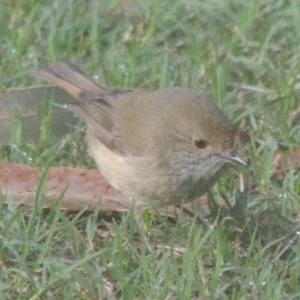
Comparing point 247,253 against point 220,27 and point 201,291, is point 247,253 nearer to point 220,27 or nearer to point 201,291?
point 201,291

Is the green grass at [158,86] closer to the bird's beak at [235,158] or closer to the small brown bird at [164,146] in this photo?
the small brown bird at [164,146]

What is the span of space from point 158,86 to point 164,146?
54.7 inches

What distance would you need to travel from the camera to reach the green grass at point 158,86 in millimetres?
4660

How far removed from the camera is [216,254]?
4820mm

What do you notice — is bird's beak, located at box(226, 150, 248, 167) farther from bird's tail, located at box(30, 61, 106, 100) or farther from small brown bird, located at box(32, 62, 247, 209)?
bird's tail, located at box(30, 61, 106, 100)

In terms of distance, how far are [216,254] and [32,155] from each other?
144cm

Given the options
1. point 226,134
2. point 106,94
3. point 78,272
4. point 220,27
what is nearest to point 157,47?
point 220,27

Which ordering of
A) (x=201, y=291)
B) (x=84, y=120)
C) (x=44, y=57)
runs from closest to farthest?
(x=201, y=291)
(x=84, y=120)
(x=44, y=57)

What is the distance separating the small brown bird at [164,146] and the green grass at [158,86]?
17cm

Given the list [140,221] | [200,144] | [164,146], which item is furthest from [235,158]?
[140,221]

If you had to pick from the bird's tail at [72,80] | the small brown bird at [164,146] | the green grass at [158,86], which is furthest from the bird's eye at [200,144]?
the bird's tail at [72,80]

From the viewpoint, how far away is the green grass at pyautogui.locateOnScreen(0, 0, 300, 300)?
4660 mm

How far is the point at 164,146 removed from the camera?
5184mm

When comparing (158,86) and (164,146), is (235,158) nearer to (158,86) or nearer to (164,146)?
(164,146)
